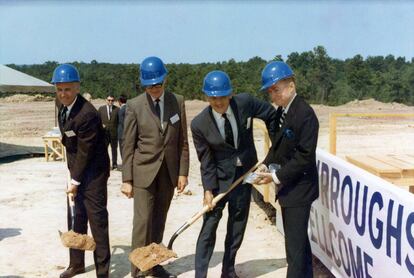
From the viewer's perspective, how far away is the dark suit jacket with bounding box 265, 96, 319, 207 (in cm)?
351

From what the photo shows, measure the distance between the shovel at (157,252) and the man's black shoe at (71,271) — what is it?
84 cm

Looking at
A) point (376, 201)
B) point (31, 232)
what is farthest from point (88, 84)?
point (376, 201)

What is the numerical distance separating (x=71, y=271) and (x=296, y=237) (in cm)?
234

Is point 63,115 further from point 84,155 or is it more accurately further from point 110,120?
point 110,120

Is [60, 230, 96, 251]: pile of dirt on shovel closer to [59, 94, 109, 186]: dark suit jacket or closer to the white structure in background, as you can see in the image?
[59, 94, 109, 186]: dark suit jacket

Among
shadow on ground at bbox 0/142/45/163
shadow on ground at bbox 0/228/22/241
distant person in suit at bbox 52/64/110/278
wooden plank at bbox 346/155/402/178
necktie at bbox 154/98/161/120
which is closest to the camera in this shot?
distant person in suit at bbox 52/64/110/278

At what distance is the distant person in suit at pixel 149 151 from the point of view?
4477mm

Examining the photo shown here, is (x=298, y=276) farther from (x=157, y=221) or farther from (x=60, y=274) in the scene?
(x=60, y=274)

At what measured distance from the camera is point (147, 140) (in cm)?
449

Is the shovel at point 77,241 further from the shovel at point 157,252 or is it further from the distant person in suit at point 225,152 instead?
the distant person in suit at point 225,152

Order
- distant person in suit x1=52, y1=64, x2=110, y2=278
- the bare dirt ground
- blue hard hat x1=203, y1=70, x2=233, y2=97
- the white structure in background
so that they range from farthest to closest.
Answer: the white structure in background < the bare dirt ground < distant person in suit x1=52, y1=64, x2=110, y2=278 < blue hard hat x1=203, y1=70, x2=233, y2=97

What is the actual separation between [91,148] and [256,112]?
1457 mm

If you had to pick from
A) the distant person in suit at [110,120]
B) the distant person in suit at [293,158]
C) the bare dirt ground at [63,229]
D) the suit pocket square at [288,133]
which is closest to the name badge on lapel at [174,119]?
the distant person in suit at [293,158]

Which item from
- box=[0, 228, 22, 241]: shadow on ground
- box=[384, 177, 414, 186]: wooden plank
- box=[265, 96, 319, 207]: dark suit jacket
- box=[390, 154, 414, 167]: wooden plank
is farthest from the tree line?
box=[265, 96, 319, 207]: dark suit jacket
